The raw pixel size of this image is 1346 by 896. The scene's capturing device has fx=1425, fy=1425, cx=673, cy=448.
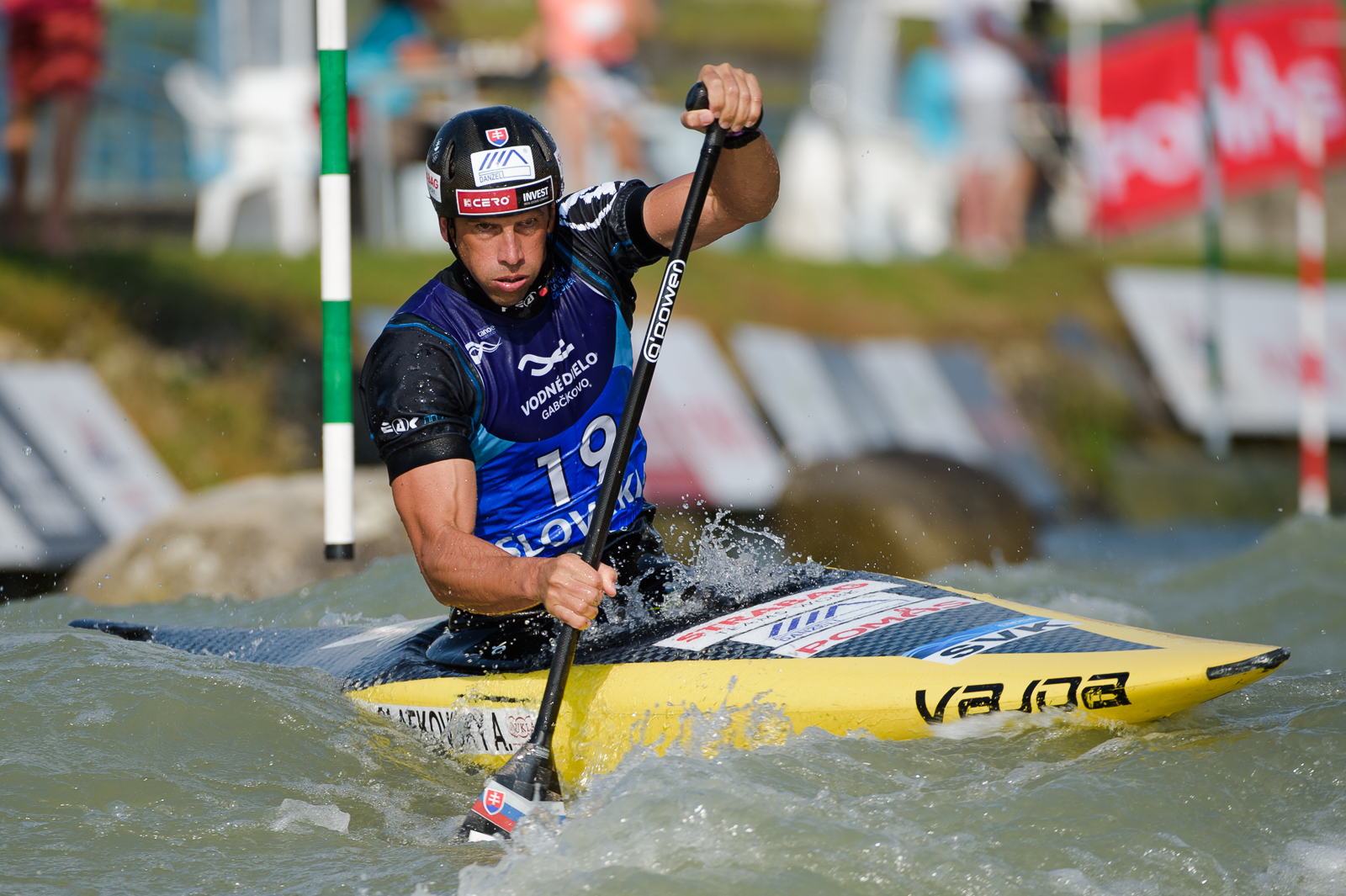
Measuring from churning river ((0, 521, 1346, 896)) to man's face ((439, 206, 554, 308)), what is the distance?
119 cm

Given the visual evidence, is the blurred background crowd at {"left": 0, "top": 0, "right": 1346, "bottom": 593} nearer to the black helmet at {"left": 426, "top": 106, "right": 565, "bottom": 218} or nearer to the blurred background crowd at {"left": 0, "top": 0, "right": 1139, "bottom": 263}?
the blurred background crowd at {"left": 0, "top": 0, "right": 1139, "bottom": 263}

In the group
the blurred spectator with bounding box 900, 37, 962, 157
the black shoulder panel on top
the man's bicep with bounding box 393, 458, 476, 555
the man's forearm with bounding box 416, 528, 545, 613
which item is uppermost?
the blurred spectator with bounding box 900, 37, 962, 157

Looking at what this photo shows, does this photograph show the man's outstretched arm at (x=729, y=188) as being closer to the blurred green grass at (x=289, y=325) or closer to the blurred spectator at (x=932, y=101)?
the blurred green grass at (x=289, y=325)

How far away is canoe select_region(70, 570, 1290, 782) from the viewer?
2992mm

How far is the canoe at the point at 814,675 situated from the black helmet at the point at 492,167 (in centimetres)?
110

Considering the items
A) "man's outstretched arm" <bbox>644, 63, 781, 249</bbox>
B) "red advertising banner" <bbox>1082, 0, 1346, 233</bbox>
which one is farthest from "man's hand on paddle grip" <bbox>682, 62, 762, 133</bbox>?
"red advertising banner" <bbox>1082, 0, 1346, 233</bbox>

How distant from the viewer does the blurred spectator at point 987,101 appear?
10.7 metres

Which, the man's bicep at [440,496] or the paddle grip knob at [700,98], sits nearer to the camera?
the man's bicep at [440,496]

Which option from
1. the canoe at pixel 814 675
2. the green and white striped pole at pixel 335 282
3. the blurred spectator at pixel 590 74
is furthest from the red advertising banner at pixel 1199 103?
the canoe at pixel 814 675

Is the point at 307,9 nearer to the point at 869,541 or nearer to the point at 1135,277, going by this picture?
the point at 869,541

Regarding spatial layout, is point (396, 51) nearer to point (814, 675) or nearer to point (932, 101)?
point (932, 101)

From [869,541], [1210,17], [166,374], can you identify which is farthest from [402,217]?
[1210,17]

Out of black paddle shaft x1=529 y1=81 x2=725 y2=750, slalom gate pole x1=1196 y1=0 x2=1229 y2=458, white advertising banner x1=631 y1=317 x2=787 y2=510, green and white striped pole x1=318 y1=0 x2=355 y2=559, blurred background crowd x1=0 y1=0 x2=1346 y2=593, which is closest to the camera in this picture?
black paddle shaft x1=529 y1=81 x2=725 y2=750

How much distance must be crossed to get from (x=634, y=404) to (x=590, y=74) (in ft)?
20.9
